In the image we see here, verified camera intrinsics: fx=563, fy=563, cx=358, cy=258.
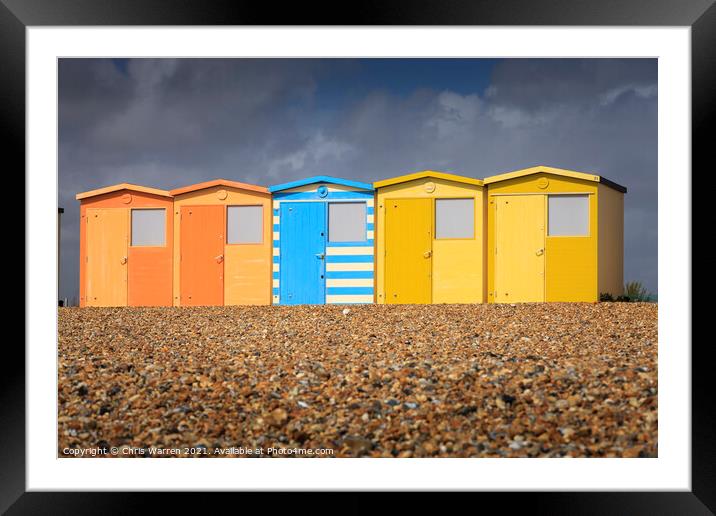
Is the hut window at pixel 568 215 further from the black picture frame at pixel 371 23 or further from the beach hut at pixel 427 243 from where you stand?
the black picture frame at pixel 371 23

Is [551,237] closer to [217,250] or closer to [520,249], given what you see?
[520,249]

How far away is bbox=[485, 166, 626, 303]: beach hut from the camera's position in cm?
791

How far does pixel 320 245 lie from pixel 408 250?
131 centimetres

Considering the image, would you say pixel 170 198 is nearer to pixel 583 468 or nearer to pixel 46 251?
pixel 46 251

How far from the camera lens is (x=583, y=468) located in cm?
278

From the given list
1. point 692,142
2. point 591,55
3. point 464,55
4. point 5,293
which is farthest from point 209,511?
point 591,55

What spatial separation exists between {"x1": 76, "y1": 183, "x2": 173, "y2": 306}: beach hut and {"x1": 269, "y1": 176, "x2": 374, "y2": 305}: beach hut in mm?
1794

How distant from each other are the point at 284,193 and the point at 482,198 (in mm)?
2965

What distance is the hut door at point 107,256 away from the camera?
28.2ft

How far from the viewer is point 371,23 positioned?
2.63m

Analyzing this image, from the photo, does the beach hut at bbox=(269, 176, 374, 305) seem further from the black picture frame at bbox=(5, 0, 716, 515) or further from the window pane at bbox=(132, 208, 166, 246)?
the black picture frame at bbox=(5, 0, 716, 515)

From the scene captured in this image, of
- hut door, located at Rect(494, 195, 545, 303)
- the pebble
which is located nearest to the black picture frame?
the pebble

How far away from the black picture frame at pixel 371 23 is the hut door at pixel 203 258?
5843mm

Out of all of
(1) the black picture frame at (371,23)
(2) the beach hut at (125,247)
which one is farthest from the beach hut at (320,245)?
(1) the black picture frame at (371,23)
